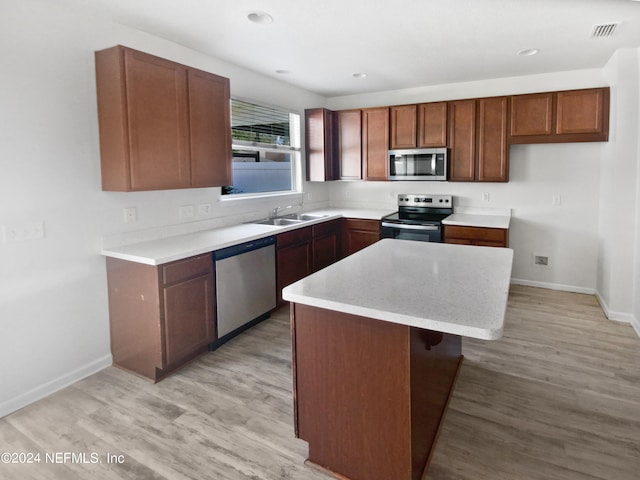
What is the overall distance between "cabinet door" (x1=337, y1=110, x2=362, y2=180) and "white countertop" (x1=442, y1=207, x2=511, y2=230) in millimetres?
1369

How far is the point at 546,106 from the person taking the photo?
4180 mm

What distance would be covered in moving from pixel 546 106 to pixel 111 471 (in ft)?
15.7

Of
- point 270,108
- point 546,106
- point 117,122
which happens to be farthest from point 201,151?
point 546,106

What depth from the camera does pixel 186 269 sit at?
2.83m

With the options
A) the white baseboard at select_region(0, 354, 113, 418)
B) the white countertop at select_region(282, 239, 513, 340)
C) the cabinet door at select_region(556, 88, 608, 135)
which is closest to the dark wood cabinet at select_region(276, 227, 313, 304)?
the white countertop at select_region(282, 239, 513, 340)

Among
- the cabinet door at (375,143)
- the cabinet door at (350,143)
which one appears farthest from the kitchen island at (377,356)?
the cabinet door at (350,143)

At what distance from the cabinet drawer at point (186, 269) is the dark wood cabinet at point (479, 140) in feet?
10.2

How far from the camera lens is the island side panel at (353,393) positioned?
1.63 m

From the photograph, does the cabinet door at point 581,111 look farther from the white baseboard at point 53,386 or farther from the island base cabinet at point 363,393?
the white baseboard at point 53,386

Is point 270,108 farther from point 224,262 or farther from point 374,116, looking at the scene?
point 224,262

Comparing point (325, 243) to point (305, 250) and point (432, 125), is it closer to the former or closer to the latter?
point (305, 250)

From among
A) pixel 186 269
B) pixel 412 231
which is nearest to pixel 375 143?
pixel 412 231

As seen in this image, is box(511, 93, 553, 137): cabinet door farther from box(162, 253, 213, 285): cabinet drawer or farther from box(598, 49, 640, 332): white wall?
box(162, 253, 213, 285): cabinet drawer

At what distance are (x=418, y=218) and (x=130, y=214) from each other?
3245 mm
